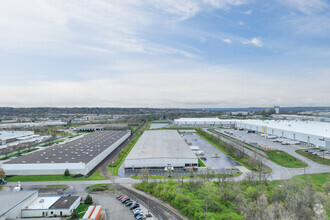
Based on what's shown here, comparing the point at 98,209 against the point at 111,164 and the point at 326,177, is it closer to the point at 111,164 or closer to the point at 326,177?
the point at 111,164

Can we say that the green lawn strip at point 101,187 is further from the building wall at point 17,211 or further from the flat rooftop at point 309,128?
the flat rooftop at point 309,128

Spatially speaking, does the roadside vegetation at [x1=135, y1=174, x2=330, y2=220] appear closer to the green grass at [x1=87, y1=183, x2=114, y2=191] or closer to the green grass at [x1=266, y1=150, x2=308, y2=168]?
the green grass at [x1=87, y1=183, x2=114, y2=191]

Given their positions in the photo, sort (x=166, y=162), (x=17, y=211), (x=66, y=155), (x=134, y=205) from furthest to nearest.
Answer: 1. (x=66, y=155)
2. (x=166, y=162)
3. (x=134, y=205)
4. (x=17, y=211)

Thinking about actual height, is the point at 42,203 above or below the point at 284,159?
below

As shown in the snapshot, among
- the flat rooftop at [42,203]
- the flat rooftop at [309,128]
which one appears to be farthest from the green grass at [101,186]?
the flat rooftop at [309,128]

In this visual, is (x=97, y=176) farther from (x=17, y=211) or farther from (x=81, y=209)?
(x=17, y=211)

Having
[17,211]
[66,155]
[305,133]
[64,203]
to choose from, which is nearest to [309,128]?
[305,133]
